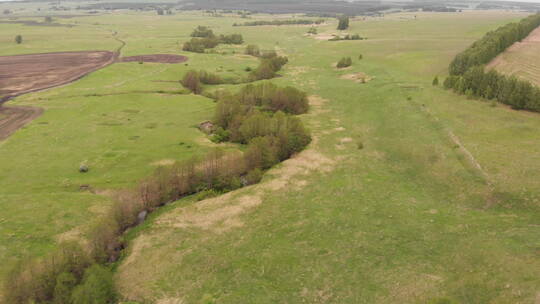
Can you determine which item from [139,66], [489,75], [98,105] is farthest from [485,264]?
[139,66]

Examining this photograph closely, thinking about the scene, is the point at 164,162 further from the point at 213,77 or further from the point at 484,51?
the point at 484,51

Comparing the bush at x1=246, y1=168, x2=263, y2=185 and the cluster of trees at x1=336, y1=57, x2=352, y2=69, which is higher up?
the cluster of trees at x1=336, y1=57, x2=352, y2=69

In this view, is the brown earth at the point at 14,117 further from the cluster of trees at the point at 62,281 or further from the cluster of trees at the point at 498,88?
the cluster of trees at the point at 498,88

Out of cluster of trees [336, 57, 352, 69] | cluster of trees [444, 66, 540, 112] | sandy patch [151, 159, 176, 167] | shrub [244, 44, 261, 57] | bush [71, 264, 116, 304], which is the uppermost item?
shrub [244, 44, 261, 57]

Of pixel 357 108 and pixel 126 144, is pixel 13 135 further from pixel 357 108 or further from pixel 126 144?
pixel 357 108

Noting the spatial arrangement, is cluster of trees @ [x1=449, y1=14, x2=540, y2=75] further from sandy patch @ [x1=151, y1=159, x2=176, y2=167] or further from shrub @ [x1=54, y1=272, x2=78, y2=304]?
shrub @ [x1=54, y1=272, x2=78, y2=304]

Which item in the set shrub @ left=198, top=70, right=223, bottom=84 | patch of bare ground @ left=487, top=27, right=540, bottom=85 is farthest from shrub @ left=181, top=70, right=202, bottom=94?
patch of bare ground @ left=487, top=27, right=540, bottom=85
